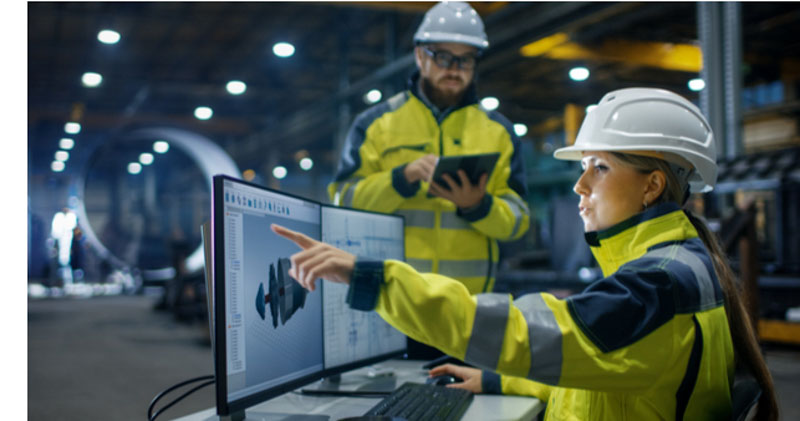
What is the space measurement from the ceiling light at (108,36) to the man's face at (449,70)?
10.0 meters

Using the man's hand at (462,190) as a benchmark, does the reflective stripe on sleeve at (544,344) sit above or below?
below

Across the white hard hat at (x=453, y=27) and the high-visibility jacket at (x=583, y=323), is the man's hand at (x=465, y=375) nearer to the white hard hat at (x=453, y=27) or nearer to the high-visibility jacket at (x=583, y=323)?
the high-visibility jacket at (x=583, y=323)

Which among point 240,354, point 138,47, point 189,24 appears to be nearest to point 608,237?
point 240,354

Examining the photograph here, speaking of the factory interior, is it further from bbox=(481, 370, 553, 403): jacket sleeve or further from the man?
bbox=(481, 370, 553, 403): jacket sleeve

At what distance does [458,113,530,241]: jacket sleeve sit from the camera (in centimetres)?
189

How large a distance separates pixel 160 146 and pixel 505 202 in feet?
33.0

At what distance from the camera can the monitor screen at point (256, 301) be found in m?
0.93

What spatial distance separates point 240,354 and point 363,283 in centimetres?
27

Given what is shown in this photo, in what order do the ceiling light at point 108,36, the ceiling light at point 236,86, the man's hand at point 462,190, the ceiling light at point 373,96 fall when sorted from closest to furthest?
the man's hand at point 462,190
the ceiling light at point 373,96
the ceiling light at point 108,36
the ceiling light at point 236,86

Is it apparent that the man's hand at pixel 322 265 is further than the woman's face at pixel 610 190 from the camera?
No

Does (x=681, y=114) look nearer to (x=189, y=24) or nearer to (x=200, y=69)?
(x=189, y=24)

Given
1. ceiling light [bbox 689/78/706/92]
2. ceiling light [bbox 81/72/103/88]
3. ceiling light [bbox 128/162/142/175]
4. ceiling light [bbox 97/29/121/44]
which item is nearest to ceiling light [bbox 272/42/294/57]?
ceiling light [bbox 97/29/121/44]

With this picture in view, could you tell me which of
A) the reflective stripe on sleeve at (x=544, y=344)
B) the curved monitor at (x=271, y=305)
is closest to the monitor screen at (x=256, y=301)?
the curved monitor at (x=271, y=305)

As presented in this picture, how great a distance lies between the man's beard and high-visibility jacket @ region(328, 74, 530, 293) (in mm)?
26
